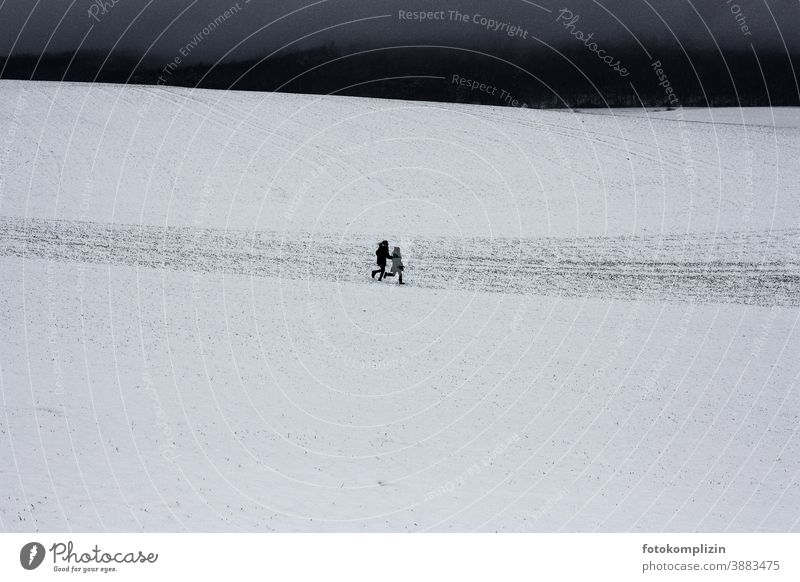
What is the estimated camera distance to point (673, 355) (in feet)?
52.4

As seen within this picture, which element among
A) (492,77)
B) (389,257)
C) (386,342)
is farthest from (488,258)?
(492,77)

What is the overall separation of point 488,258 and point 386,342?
38.5 feet

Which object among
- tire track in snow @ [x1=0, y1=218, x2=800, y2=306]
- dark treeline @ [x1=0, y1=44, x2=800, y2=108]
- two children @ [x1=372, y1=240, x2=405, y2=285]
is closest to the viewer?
two children @ [x1=372, y1=240, x2=405, y2=285]

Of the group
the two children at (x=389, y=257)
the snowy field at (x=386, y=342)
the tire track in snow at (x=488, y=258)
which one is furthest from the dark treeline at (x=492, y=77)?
the two children at (x=389, y=257)

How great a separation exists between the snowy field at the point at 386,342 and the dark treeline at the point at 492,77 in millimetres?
11726

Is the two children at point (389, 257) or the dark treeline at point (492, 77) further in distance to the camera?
the dark treeline at point (492, 77)

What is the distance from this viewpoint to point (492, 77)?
155ft

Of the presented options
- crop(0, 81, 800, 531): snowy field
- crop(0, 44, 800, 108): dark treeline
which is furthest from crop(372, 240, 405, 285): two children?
crop(0, 44, 800, 108): dark treeline

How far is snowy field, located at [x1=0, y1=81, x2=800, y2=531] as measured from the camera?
9.48 meters

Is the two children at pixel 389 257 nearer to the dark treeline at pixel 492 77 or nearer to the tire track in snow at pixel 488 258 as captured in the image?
the tire track in snow at pixel 488 258

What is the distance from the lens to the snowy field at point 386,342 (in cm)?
948

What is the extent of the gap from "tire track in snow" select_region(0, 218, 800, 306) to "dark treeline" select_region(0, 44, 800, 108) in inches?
802

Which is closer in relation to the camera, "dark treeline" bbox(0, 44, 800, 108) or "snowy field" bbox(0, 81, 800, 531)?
"snowy field" bbox(0, 81, 800, 531)

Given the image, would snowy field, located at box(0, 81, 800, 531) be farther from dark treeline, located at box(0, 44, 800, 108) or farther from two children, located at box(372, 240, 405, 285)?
dark treeline, located at box(0, 44, 800, 108)
